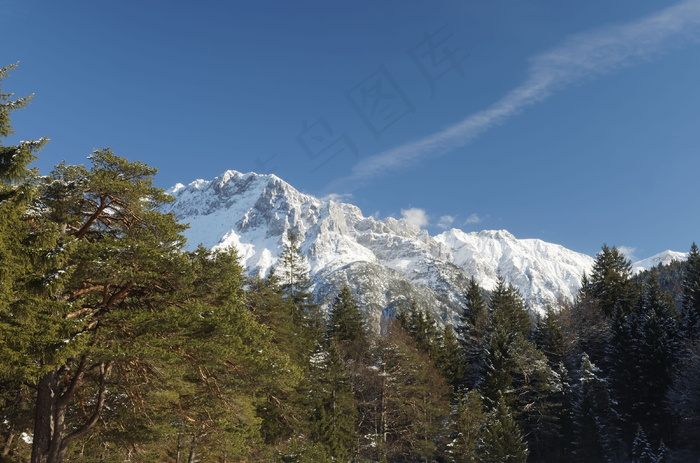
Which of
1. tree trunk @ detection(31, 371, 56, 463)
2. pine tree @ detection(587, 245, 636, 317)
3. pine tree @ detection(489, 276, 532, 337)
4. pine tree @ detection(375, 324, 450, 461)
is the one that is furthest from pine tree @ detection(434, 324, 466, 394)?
tree trunk @ detection(31, 371, 56, 463)

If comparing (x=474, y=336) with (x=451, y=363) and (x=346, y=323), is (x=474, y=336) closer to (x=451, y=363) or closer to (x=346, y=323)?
(x=451, y=363)

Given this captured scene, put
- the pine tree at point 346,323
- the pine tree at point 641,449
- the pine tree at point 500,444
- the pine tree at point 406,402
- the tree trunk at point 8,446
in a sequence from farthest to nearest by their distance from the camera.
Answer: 1. the pine tree at point 346,323
2. the pine tree at point 406,402
3. the pine tree at point 641,449
4. the pine tree at point 500,444
5. the tree trunk at point 8,446

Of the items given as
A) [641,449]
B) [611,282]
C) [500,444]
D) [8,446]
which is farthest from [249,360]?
[611,282]

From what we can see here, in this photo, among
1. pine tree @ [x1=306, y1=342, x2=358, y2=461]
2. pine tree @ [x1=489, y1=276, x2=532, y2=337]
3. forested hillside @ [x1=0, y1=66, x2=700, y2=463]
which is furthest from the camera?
pine tree @ [x1=489, y1=276, x2=532, y2=337]

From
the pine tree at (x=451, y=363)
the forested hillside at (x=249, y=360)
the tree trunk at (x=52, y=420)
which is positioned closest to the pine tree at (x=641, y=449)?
the forested hillside at (x=249, y=360)

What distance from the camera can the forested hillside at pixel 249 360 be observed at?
12.0 m

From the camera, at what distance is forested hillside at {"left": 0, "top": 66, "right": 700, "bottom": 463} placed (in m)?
12.0

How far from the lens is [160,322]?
12.6 metres

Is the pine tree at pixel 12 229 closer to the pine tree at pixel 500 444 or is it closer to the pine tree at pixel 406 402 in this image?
the pine tree at pixel 500 444

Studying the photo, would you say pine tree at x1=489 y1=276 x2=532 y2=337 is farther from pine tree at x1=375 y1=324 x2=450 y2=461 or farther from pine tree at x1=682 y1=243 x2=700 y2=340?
pine tree at x1=375 y1=324 x2=450 y2=461

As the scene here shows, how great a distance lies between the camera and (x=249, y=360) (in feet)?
49.1

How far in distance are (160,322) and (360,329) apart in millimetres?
39418

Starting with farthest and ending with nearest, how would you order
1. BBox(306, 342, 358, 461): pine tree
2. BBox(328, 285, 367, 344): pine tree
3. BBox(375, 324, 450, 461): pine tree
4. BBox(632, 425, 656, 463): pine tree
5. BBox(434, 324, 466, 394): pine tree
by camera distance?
1. BBox(328, 285, 367, 344): pine tree
2. BBox(434, 324, 466, 394): pine tree
3. BBox(375, 324, 450, 461): pine tree
4. BBox(632, 425, 656, 463): pine tree
5. BBox(306, 342, 358, 461): pine tree

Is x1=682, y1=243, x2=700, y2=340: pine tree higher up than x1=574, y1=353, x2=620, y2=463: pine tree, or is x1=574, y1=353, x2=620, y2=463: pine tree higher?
x1=682, y1=243, x2=700, y2=340: pine tree
